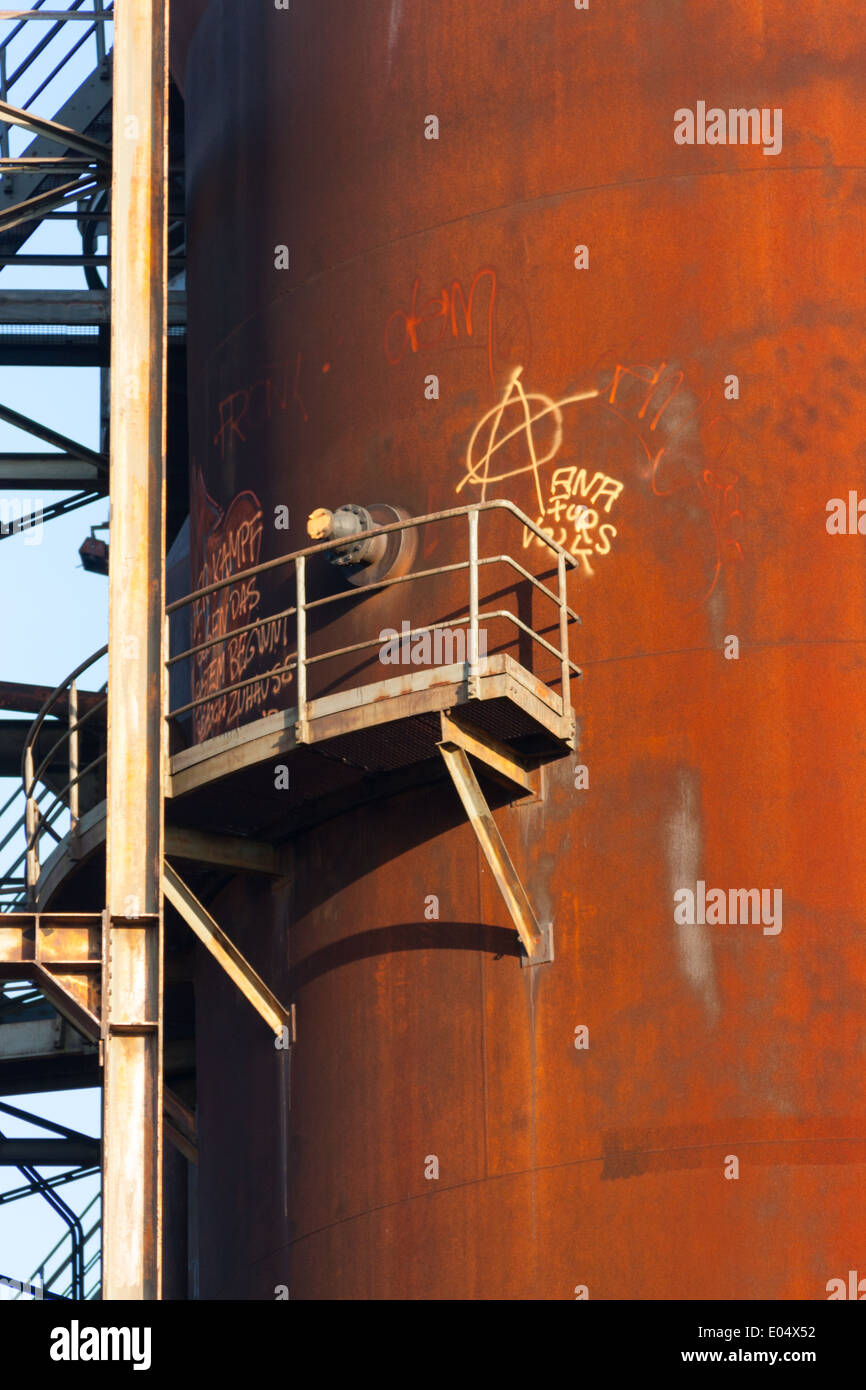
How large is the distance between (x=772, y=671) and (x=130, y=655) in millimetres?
4729

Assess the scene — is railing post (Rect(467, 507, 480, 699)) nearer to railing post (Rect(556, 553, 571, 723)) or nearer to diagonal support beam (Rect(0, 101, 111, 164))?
railing post (Rect(556, 553, 571, 723))

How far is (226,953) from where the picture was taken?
20656 mm

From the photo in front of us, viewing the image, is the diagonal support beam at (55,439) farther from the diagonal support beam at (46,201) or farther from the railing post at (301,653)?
the railing post at (301,653)

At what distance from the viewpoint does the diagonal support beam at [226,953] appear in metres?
20.5

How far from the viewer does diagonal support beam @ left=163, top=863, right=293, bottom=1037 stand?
2047 cm

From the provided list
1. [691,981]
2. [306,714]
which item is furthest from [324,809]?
[691,981]

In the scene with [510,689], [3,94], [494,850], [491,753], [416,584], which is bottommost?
[494,850]

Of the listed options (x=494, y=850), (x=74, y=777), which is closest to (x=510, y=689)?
(x=494, y=850)

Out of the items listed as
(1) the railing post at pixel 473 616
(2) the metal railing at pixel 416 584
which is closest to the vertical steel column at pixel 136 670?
(2) the metal railing at pixel 416 584

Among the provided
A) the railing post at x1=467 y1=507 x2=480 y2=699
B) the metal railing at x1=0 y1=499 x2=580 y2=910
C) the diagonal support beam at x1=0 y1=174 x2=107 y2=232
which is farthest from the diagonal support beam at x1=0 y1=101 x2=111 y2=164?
the railing post at x1=467 y1=507 x2=480 y2=699

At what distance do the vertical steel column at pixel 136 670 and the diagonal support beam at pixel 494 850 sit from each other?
85.8 inches

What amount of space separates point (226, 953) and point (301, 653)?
262 centimetres

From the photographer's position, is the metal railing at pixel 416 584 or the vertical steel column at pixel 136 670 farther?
the metal railing at pixel 416 584

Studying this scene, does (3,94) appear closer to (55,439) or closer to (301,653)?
(55,439)
